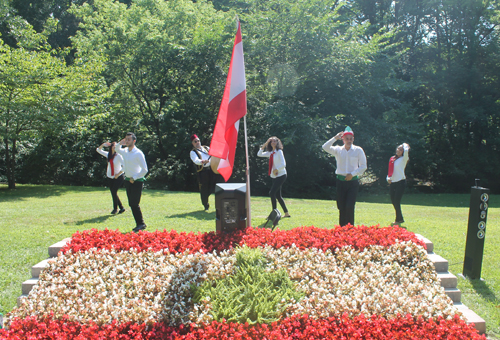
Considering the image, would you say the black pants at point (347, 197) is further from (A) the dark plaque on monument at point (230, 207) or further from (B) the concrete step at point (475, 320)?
(B) the concrete step at point (475, 320)

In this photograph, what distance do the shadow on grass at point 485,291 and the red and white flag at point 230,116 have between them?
378cm

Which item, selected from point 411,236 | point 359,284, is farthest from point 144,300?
point 411,236

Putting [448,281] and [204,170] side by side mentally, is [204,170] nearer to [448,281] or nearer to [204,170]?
[204,170]

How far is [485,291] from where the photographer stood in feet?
16.8

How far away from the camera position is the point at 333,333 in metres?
3.88

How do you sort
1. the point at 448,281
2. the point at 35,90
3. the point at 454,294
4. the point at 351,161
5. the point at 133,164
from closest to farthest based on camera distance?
1. the point at 454,294
2. the point at 448,281
3. the point at 351,161
4. the point at 133,164
5. the point at 35,90

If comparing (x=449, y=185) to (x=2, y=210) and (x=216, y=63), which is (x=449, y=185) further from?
(x=2, y=210)

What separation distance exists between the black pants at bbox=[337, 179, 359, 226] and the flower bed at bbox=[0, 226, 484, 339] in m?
0.98

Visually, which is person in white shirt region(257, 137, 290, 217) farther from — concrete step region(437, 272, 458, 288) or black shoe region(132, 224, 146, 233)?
concrete step region(437, 272, 458, 288)

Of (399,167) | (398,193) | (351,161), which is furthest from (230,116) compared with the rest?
(398,193)

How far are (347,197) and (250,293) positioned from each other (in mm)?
3366

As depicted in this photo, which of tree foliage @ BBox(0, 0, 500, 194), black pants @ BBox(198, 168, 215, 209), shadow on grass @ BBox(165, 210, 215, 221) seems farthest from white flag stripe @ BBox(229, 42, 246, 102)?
tree foliage @ BBox(0, 0, 500, 194)

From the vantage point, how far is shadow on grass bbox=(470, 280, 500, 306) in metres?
4.87

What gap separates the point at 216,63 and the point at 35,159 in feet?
44.7
